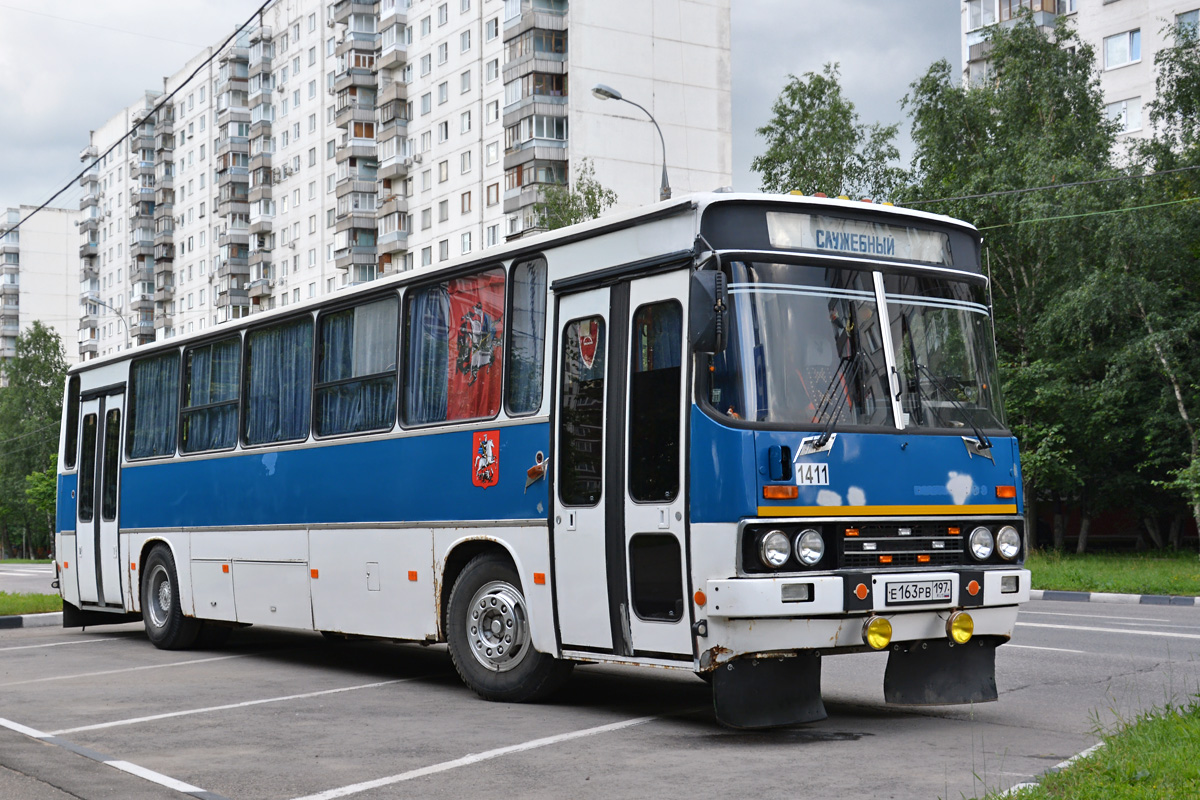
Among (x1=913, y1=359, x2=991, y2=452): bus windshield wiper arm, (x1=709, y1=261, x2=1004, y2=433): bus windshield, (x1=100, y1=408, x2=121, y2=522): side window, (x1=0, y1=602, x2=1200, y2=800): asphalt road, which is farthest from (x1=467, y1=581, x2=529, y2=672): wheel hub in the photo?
(x1=100, y1=408, x2=121, y2=522): side window

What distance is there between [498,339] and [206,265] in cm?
9359

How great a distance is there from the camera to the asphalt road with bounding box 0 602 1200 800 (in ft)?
23.0

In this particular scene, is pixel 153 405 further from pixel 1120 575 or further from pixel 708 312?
pixel 1120 575

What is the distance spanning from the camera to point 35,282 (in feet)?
432

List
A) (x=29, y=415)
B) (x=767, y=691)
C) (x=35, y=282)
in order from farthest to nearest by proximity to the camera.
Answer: (x=35, y=282) < (x=29, y=415) < (x=767, y=691)

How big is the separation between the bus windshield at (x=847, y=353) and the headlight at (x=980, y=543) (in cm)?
66

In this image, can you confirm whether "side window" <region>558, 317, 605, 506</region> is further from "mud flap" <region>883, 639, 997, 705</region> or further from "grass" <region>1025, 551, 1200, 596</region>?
"grass" <region>1025, 551, 1200, 596</region>

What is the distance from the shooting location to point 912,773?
279 inches

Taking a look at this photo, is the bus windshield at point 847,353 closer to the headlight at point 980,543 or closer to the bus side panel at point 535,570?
the headlight at point 980,543

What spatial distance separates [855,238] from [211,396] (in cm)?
817

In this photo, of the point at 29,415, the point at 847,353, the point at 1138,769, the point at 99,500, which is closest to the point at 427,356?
the point at 847,353

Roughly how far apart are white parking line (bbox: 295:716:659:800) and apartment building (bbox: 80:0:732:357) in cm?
3902

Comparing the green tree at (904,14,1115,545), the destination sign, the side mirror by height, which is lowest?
the side mirror

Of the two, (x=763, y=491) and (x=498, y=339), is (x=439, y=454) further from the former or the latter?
(x=763, y=491)
